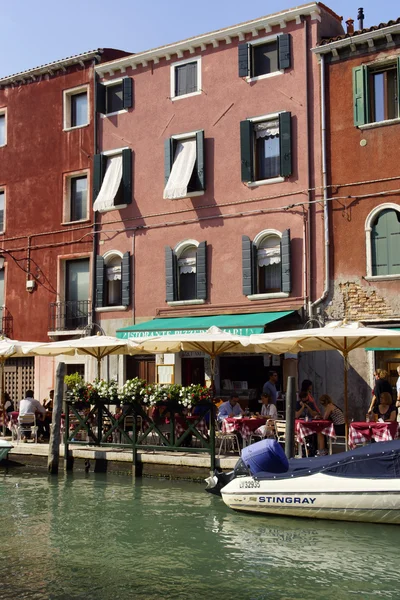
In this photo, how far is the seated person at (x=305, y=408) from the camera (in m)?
15.0

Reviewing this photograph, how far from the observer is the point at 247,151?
2086 cm

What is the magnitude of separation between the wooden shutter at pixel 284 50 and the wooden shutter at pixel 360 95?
1916 mm

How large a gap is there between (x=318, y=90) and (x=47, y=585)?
1470 cm

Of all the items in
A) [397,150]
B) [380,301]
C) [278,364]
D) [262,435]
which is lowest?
[262,435]

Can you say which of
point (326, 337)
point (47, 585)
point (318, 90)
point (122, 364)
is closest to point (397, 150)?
point (318, 90)

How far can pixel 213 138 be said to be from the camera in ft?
71.3

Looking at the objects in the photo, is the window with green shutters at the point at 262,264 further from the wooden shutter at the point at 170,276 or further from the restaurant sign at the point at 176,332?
the wooden shutter at the point at 170,276

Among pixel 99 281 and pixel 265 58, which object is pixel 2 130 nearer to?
pixel 99 281

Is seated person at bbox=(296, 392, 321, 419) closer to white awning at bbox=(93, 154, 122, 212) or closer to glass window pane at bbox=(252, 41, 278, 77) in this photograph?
glass window pane at bbox=(252, 41, 278, 77)

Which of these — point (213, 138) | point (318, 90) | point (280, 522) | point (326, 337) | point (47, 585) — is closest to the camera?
point (47, 585)

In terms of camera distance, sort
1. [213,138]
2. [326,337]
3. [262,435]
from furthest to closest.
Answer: [213,138] < [262,435] < [326,337]

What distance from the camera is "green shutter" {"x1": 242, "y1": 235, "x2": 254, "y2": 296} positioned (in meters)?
20.5

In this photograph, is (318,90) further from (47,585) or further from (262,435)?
(47,585)

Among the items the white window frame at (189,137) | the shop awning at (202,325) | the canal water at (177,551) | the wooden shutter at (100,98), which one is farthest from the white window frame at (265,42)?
the canal water at (177,551)
